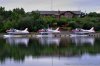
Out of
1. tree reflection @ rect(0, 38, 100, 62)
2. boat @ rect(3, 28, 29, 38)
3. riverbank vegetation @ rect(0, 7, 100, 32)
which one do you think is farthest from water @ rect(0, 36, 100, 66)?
riverbank vegetation @ rect(0, 7, 100, 32)

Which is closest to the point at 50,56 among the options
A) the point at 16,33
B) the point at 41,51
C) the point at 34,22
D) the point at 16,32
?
the point at 41,51

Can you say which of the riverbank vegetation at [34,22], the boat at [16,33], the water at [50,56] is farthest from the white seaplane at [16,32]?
the water at [50,56]

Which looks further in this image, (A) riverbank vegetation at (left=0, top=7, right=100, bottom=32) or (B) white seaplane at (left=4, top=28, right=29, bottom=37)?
(A) riverbank vegetation at (left=0, top=7, right=100, bottom=32)

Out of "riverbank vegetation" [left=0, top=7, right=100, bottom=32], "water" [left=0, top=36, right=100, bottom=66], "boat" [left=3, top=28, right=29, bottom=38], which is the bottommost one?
"water" [left=0, top=36, right=100, bottom=66]

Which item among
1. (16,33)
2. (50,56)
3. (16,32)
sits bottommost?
(50,56)

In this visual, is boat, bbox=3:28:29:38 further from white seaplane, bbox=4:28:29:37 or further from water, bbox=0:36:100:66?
water, bbox=0:36:100:66

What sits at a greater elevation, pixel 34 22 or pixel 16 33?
pixel 34 22

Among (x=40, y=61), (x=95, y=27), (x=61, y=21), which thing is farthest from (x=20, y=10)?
(x=40, y=61)

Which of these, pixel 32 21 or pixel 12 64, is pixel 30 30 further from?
pixel 12 64

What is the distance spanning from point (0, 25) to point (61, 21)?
37.7ft

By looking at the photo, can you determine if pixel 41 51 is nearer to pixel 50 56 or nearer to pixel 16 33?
pixel 50 56

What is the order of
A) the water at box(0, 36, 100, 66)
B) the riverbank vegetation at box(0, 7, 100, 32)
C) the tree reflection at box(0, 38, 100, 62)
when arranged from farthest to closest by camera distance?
the riverbank vegetation at box(0, 7, 100, 32)
the tree reflection at box(0, 38, 100, 62)
the water at box(0, 36, 100, 66)

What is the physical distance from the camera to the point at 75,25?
66000 mm

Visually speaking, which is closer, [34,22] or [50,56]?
[50,56]
